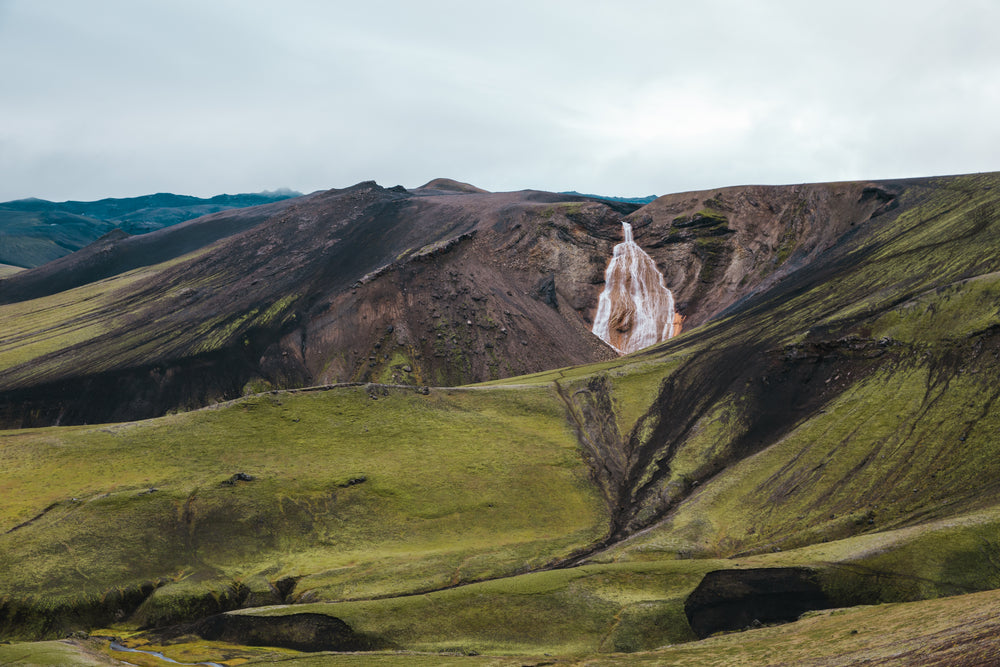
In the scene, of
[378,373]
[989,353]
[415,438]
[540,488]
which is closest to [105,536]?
[415,438]

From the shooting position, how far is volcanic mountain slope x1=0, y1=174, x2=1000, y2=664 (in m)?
51.7

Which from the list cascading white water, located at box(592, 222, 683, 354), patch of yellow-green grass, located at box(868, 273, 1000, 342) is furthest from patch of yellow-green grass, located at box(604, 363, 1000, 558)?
cascading white water, located at box(592, 222, 683, 354)

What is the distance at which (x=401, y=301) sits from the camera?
152 metres

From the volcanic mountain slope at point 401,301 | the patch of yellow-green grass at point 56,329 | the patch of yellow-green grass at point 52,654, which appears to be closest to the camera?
the patch of yellow-green grass at point 52,654

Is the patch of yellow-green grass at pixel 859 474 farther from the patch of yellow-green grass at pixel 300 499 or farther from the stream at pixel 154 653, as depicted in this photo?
the stream at pixel 154 653

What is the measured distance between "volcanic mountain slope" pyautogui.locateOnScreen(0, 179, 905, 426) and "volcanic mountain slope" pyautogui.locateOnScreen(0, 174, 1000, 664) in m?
35.7

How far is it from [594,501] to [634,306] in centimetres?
8219

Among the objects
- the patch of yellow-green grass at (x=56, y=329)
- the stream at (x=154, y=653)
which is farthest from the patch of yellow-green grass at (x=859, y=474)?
the patch of yellow-green grass at (x=56, y=329)

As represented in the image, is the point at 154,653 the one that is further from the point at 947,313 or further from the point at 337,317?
the point at 337,317

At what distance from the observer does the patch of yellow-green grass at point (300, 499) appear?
63594 mm

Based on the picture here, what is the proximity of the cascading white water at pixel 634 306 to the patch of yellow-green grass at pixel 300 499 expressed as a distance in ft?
191

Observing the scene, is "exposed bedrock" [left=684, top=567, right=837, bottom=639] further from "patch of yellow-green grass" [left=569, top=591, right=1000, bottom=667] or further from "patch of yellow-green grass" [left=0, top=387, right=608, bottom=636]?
"patch of yellow-green grass" [left=0, top=387, right=608, bottom=636]

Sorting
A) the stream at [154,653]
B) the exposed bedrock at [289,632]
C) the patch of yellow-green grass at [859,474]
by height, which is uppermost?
the patch of yellow-green grass at [859,474]

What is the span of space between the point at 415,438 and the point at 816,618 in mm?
52728
